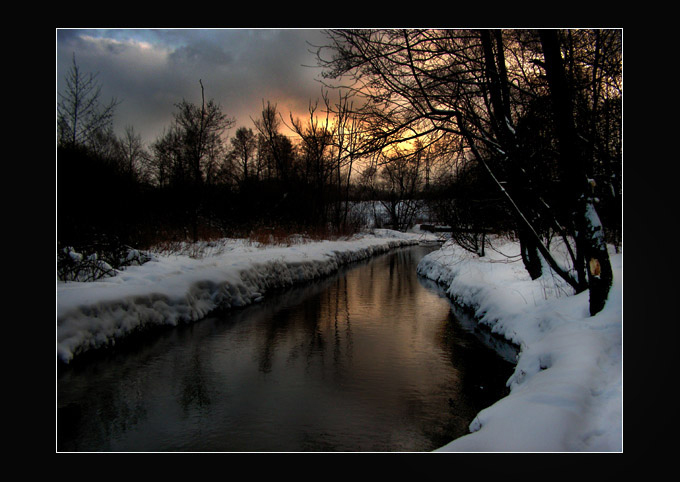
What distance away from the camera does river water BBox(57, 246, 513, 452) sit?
13.0ft

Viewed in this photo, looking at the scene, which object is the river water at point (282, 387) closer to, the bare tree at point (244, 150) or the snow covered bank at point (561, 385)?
the snow covered bank at point (561, 385)

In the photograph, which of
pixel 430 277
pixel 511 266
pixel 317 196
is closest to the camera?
pixel 511 266

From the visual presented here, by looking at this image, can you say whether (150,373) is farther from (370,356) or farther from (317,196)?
(317,196)

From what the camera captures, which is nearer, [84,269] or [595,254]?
[595,254]

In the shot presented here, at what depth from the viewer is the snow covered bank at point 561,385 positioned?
2.95 meters

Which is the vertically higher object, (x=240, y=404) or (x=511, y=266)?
(x=511, y=266)

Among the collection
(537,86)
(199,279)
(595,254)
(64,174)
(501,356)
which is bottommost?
(501,356)

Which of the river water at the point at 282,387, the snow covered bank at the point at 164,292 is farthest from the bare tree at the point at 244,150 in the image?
the river water at the point at 282,387

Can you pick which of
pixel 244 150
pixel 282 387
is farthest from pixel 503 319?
pixel 244 150

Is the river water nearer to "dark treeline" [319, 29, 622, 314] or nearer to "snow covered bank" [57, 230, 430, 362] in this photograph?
"snow covered bank" [57, 230, 430, 362]

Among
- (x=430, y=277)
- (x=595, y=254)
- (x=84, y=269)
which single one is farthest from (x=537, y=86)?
(x=430, y=277)

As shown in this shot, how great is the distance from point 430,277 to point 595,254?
11.2m

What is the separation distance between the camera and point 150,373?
5586 mm

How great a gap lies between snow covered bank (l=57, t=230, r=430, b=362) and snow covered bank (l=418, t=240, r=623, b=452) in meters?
5.40
